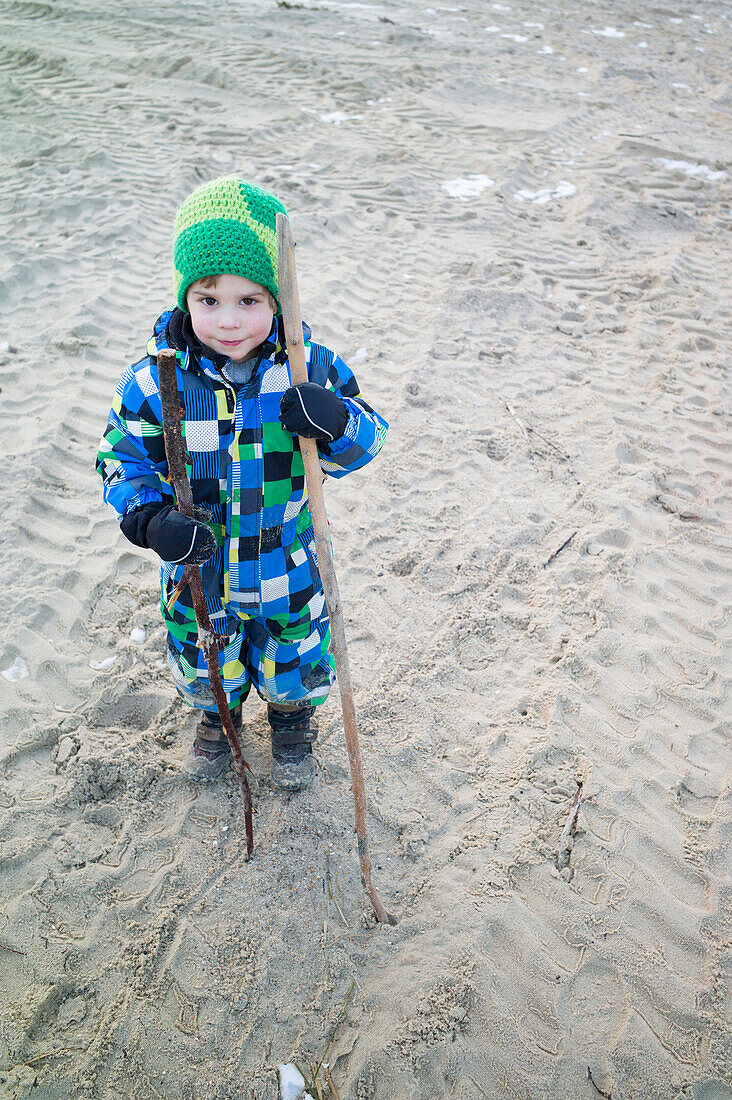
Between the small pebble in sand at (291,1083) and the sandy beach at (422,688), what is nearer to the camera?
the small pebble in sand at (291,1083)

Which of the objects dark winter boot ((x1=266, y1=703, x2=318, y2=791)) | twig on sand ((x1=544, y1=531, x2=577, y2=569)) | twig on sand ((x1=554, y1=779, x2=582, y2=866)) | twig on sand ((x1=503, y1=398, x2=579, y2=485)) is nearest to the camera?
twig on sand ((x1=554, y1=779, x2=582, y2=866))

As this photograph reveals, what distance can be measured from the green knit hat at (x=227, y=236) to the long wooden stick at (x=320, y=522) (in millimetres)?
139

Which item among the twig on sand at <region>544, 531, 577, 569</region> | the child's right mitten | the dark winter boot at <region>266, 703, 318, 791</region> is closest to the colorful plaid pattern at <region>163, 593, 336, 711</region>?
the dark winter boot at <region>266, 703, 318, 791</region>

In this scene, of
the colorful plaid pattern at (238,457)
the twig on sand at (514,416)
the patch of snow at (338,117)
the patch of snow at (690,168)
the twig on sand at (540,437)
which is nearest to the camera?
the colorful plaid pattern at (238,457)

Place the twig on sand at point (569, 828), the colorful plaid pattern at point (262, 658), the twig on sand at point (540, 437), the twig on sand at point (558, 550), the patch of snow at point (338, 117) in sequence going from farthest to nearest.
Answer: the patch of snow at point (338, 117)
the twig on sand at point (540, 437)
the twig on sand at point (558, 550)
the twig on sand at point (569, 828)
the colorful plaid pattern at point (262, 658)

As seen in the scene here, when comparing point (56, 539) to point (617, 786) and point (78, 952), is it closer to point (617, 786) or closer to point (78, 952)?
point (78, 952)

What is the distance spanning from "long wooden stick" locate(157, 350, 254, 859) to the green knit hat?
0.24 meters

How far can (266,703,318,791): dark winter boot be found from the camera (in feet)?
7.88

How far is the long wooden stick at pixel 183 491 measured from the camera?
150cm

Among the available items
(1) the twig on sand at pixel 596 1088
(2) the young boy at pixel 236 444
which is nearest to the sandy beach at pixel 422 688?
(1) the twig on sand at pixel 596 1088

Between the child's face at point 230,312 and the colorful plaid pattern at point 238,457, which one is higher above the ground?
the child's face at point 230,312

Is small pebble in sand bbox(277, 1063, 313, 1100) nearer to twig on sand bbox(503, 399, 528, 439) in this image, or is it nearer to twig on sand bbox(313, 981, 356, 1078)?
twig on sand bbox(313, 981, 356, 1078)

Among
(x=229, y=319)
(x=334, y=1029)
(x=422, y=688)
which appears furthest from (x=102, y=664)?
(x=229, y=319)

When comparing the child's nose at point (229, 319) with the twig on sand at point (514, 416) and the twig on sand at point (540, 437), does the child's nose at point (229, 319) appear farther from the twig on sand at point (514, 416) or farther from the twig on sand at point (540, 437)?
the twig on sand at point (514, 416)
